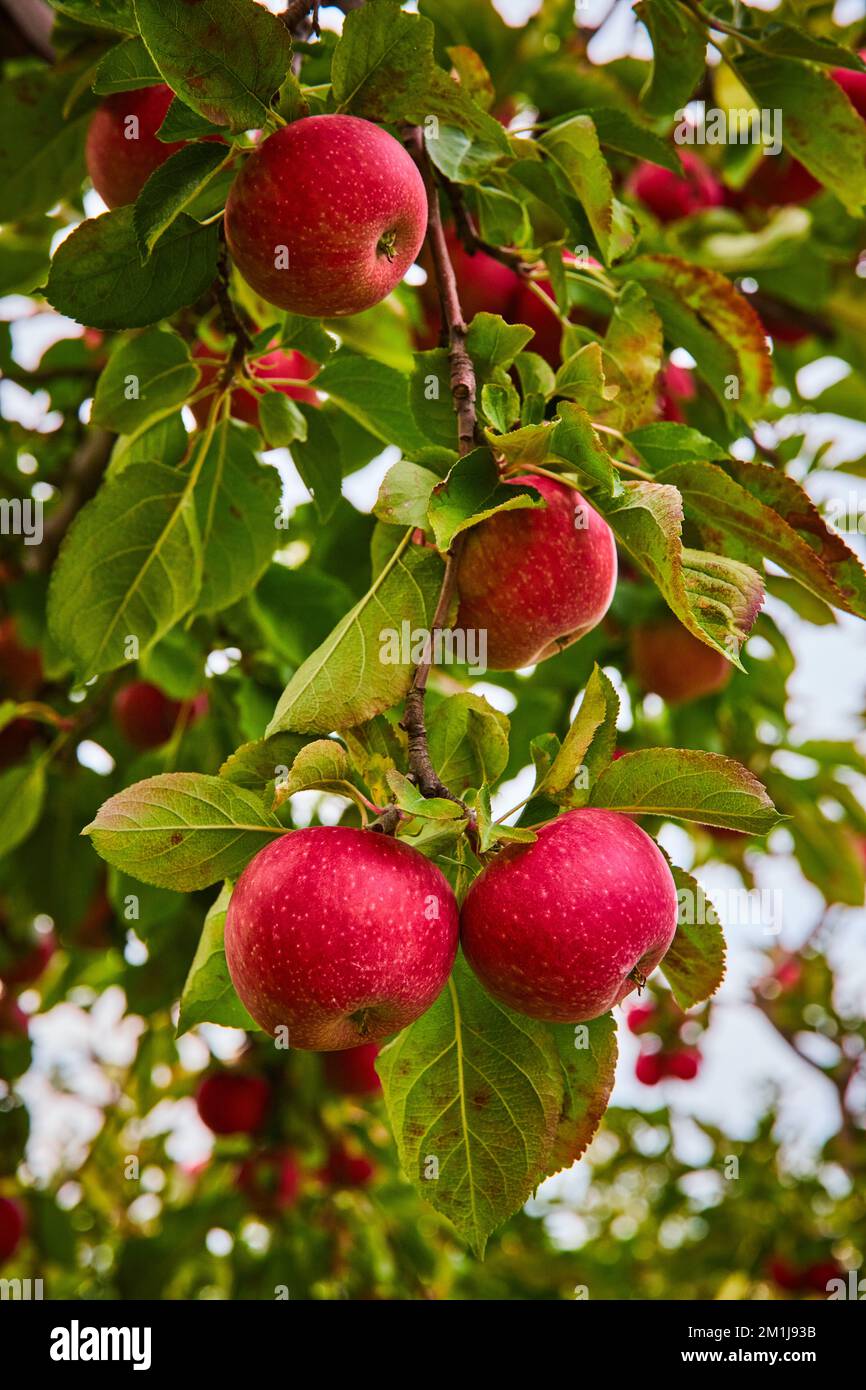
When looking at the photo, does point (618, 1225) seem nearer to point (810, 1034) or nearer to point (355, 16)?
point (810, 1034)

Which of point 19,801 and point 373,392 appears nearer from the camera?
point 373,392

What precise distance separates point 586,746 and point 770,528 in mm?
206

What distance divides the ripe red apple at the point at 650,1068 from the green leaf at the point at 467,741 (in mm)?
3138

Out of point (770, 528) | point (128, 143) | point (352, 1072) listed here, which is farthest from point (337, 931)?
point (352, 1072)

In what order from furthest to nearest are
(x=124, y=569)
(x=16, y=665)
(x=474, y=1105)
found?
(x=16, y=665) < (x=124, y=569) < (x=474, y=1105)

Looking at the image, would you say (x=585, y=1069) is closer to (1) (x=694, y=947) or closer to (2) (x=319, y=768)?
(1) (x=694, y=947)

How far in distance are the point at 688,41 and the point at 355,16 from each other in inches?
21.1

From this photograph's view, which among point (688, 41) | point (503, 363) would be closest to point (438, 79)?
point (503, 363)

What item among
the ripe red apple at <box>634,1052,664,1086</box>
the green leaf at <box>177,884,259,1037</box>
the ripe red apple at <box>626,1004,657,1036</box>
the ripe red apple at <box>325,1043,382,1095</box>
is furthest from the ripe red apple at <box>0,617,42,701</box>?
the ripe red apple at <box>634,1052,664,1086</box>

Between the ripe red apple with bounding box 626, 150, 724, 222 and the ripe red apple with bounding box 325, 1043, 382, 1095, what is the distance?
1410 millimetres

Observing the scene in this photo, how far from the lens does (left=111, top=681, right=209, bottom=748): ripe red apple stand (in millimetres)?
1800

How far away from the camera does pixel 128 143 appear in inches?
39.4

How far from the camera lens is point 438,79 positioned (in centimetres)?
79
